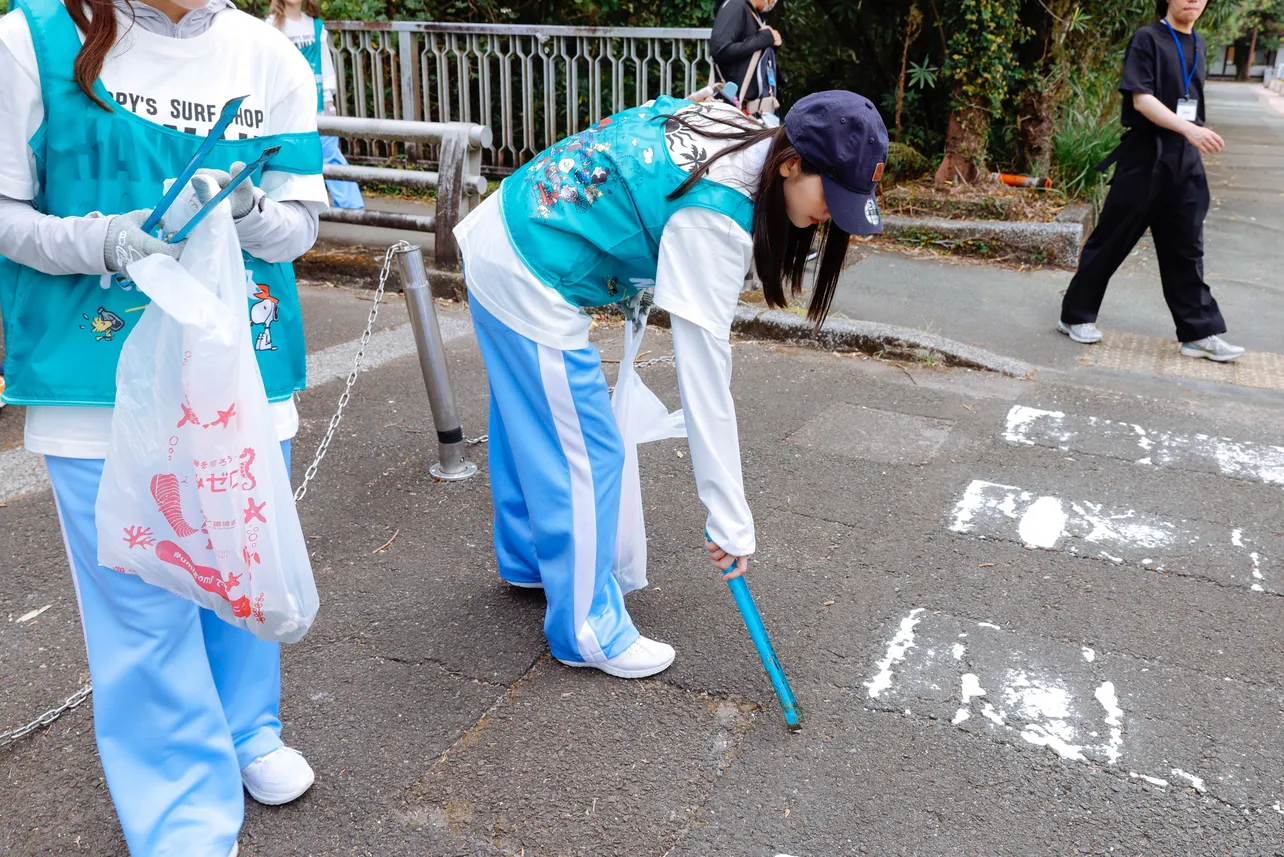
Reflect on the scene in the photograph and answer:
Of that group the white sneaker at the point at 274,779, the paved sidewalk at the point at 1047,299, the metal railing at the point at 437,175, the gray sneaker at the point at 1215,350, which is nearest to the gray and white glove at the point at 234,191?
the white sneaker at the point at 274,779

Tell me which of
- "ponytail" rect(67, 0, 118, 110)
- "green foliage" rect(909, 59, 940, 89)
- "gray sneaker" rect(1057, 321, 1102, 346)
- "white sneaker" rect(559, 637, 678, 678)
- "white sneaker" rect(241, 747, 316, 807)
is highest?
"ponytail" rect(67, 0, 118, 110)

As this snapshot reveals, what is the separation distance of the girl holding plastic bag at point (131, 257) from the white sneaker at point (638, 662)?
0.95 m

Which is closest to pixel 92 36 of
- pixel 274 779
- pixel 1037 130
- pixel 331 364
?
pixel 274 779

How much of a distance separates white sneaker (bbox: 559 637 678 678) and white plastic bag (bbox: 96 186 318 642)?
43.1 inches

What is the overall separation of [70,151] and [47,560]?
2063mm

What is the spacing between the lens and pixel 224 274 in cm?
186

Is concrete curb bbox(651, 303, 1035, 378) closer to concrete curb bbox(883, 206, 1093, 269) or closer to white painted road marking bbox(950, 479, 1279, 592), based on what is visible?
white painted road marking bbox(950, 479, 1279, 592)

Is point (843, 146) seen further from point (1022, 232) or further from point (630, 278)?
point (1022, 232)

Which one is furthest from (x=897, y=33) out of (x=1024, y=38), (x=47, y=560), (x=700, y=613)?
(x=47, y=560)

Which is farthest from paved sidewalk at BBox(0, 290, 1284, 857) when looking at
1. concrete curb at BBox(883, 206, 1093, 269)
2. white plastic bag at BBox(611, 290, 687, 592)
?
concrete curb at BBox(883, 206, 1093, 269)

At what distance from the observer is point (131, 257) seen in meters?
1.79

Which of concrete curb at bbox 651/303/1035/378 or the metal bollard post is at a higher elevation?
the metal bollard post

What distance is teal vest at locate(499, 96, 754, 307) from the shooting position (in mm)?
2420

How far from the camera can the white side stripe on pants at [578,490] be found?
2.57 meters
